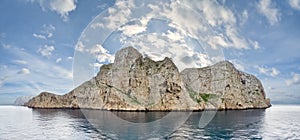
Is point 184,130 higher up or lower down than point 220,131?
higher up

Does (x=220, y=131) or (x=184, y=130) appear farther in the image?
(x=184, y=130)

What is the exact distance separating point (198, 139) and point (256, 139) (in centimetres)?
1557

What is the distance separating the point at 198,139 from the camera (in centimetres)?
6625

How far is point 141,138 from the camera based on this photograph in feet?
218

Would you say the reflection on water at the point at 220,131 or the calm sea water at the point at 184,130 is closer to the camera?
the reflection on water at the point at 220,131

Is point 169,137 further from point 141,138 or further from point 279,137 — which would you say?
point 279,137

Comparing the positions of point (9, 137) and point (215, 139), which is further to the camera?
point (9, 137)

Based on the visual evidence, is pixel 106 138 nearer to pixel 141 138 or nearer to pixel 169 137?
pixel 141 138

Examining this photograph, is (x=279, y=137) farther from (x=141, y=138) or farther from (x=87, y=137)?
(x=87, y=137)

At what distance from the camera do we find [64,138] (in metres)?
70.3

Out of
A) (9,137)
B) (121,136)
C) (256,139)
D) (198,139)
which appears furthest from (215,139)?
(9,137)

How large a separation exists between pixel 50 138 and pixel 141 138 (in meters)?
24.7

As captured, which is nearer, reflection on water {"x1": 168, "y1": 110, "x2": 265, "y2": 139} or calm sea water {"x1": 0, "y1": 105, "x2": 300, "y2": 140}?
reflection on water {"x1": 168, "y1": 110, "x2": 265, "y2": 139}

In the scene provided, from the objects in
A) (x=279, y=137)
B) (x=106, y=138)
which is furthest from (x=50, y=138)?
(x=279, y=137)
